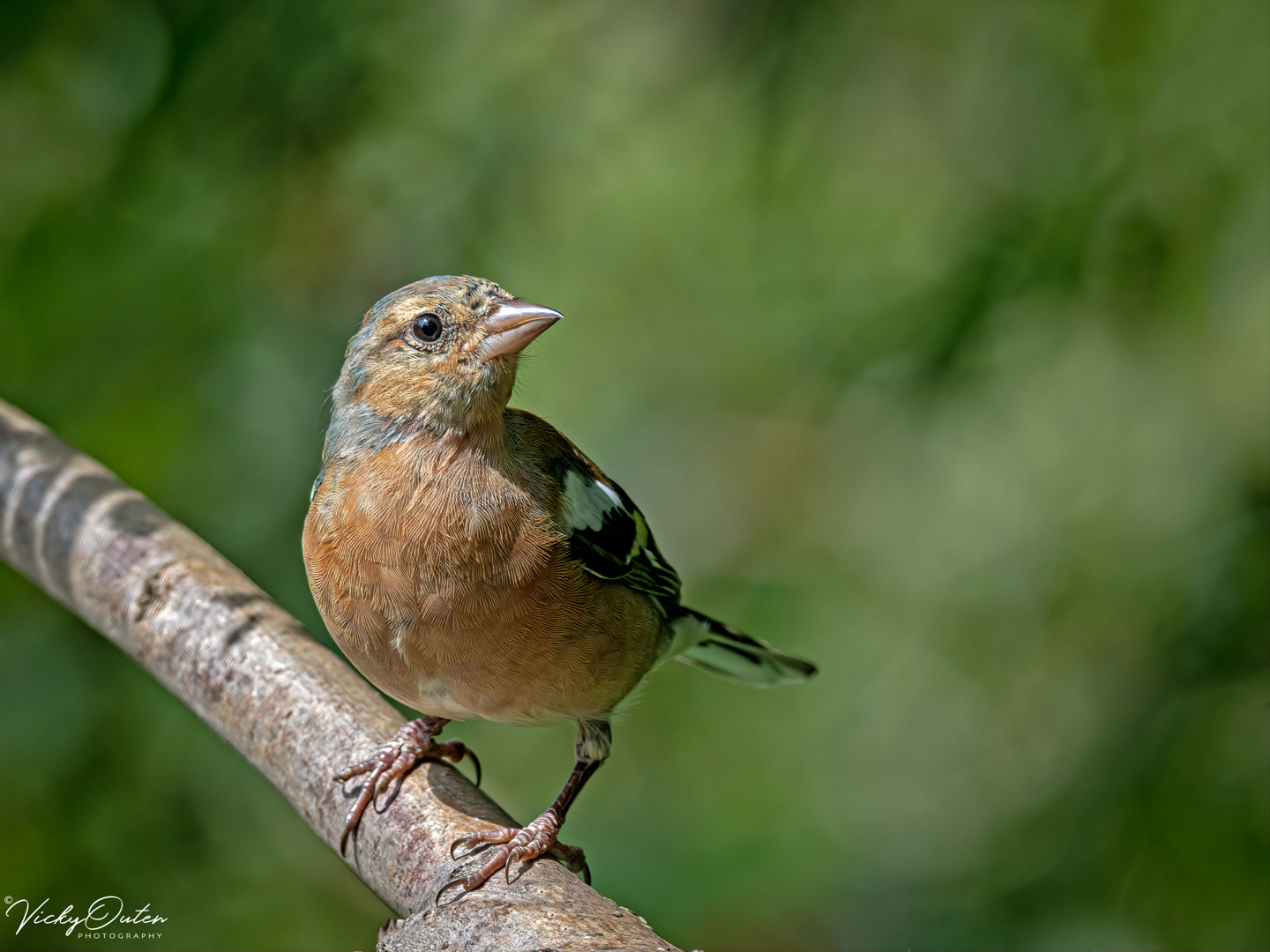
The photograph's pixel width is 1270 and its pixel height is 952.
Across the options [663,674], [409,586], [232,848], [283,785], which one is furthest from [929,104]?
[232,848]

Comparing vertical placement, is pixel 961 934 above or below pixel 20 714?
above

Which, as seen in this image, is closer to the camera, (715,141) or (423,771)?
(423,771)

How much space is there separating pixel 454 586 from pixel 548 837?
732 mm

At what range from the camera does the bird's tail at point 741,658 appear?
398 centimetres

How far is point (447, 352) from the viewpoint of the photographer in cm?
318

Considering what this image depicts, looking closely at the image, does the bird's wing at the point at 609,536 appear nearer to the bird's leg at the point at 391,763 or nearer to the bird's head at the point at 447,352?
the bird's head at the point at 447,352

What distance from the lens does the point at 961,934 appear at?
364cm

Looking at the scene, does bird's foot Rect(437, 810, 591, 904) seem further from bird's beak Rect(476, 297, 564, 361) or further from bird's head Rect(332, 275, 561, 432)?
bird's beak Rect(476, 297, 564, 361)

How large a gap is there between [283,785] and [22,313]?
194 cm

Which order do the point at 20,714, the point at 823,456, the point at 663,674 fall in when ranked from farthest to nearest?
the point at 823,456
the point at 663,674
the point at 20,714

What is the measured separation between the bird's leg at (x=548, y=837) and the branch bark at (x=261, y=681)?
60 millimetres

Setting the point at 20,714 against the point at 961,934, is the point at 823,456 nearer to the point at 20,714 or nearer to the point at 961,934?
the point at 961,934
